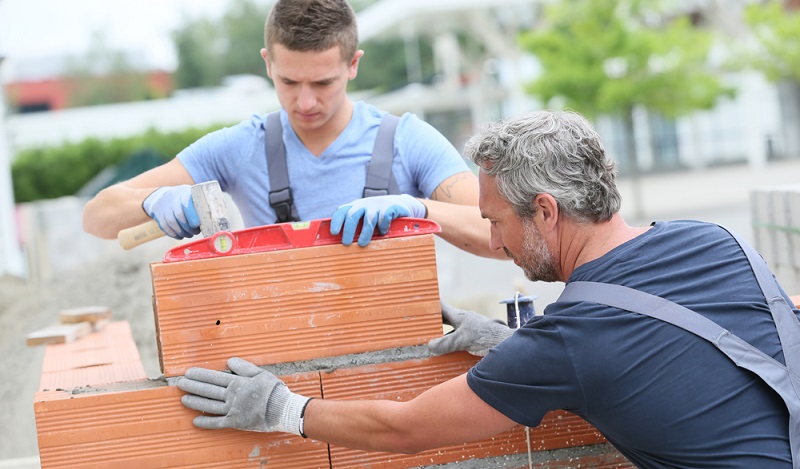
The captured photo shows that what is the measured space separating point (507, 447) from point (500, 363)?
69 centimetres

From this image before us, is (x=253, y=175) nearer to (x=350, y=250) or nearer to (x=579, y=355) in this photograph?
(x=350, y=250)

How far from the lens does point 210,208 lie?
273cm

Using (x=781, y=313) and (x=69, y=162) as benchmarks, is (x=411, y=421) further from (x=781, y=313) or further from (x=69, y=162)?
(x=69, y=162)

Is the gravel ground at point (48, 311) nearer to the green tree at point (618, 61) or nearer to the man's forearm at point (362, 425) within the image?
the man's forearm at point (362, 425)

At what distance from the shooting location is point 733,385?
2244 mm

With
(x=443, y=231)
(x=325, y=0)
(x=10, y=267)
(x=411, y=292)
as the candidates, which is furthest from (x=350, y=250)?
(x=10, y=267)

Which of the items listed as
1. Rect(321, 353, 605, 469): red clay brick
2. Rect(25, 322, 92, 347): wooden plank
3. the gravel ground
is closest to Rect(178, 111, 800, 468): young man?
Rect(321, 353, 605, 469): red clay brick

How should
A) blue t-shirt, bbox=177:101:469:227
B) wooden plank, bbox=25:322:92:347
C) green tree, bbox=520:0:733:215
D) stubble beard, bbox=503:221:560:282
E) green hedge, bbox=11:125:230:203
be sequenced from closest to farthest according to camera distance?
1. stubble beard, bbox=503:221:560:282
2. blue t-shirt, bbox=177:101:469:227
3. wooden plank, bbox=25:322:92:347
4. green tree, bbox=520:0:733:215
5. green hedge, bbox=11:125:230:203

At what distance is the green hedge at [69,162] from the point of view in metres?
25.6

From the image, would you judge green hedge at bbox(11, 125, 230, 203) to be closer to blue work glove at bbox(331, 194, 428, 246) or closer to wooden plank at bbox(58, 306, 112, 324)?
wooden plank at bbox(58, 306, 112, 324)

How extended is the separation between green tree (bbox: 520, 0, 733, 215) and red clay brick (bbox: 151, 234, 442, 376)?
16389 millimetres

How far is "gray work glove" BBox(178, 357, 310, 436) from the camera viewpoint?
255cm

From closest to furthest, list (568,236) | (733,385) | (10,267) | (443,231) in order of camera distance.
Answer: (733,385), (568,236), (443,231), (10,267)

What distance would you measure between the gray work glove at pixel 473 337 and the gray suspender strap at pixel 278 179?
2.62 feet
